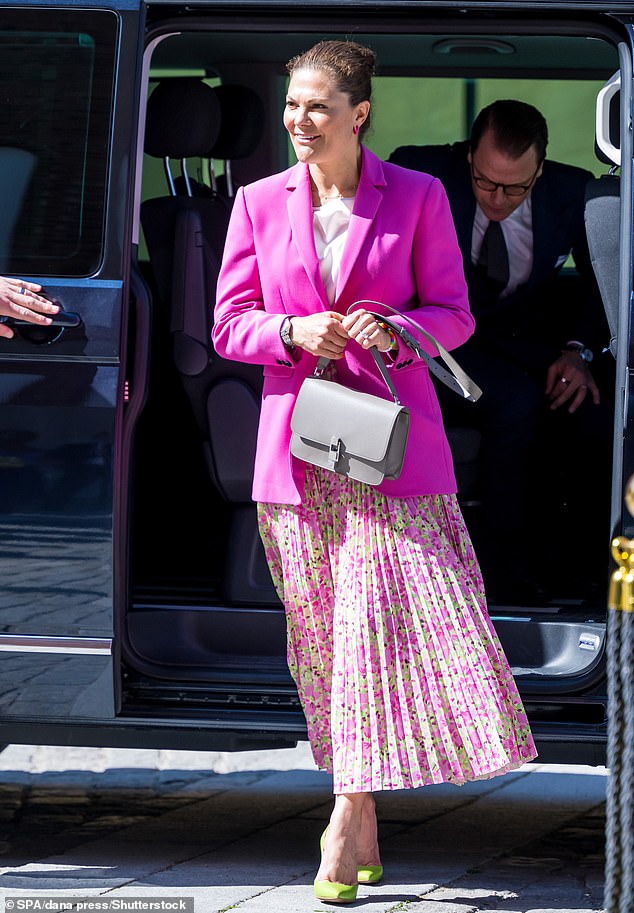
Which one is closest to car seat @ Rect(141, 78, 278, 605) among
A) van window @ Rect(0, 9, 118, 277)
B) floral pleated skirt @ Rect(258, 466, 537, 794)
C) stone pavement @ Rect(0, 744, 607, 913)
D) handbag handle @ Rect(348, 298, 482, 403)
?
van window @ Rect(0, 9, 118, 277)

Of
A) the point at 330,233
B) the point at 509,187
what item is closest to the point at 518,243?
the point at 509,187

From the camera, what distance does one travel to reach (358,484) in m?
3.51

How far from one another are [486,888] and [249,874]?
60 cm

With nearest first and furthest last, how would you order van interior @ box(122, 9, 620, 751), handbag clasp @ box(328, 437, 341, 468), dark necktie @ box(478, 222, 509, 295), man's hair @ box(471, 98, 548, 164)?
1. handbag clasp @ box(328, 437, 341, 468)
2. van interior @ box(122, 9, 620, 751)
3. man's hair @ box(471, 98, 548, 164)
4. dark necktie @ box(478, 222, 509, 295)

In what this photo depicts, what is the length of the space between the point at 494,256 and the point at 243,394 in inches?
36.5

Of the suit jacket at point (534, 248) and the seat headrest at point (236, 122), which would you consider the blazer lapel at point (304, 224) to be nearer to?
the suit jacket at point (534, 248)

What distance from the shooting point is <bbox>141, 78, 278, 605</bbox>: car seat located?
4.12 meters

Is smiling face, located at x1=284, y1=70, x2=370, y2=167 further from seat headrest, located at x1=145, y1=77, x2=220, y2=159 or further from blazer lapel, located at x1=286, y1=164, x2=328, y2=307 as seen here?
seat headrest, located at x1=145, y1=77, x2=220, y2=159

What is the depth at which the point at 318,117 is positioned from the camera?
340 cm

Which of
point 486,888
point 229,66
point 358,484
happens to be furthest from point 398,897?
point 229,66

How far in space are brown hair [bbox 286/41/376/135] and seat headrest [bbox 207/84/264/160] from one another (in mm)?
1280

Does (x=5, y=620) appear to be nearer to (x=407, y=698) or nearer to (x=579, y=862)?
(x=407, y=698)

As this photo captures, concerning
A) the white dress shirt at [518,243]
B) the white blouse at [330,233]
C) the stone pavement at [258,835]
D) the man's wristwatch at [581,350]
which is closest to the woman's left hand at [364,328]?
the white blouse at [330,233]

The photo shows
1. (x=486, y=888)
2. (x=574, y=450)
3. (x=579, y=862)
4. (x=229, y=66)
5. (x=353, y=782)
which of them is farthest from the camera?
(x=229, y=66)
